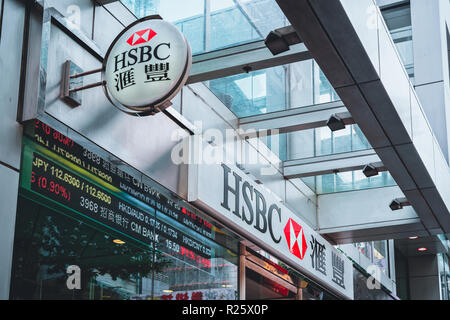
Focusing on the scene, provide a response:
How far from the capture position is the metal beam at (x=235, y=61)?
7780 millimetres

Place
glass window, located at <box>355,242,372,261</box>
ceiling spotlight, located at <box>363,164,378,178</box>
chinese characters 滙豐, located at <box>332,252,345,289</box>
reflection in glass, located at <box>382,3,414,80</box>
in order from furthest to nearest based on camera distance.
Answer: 1. glass window, located at <box>355,242,372,261</box>
2. reflection in glass, located at <box>382,3,414,80</box>
3. chinese characters 滙豐, located at <box>332,252,345,289</box>
4. ceiling spotlight, located at <box>363,164,378,178</box>

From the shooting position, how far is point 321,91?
10.6m

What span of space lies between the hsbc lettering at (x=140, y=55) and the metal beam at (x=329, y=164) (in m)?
5.85

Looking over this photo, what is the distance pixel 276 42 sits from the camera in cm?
646

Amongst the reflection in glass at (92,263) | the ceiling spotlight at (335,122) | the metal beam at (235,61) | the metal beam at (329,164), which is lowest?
the reflection in glass at (92,263)

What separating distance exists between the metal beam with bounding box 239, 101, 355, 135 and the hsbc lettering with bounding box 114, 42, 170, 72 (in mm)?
4154

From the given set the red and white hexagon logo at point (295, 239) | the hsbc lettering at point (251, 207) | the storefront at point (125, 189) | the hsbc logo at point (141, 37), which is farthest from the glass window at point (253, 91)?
the hsbc logo at point (141, 37)

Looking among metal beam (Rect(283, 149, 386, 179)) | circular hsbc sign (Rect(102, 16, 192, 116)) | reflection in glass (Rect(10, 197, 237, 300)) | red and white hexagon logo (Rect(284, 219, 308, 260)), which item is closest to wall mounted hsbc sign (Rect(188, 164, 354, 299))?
red and white hexagon logo (Rect(284, 219, 308, 260))

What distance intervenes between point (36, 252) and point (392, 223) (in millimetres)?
7540

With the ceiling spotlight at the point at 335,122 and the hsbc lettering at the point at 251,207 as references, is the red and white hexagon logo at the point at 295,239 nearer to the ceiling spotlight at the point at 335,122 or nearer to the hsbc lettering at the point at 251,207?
the hsbc lettering at the point at 251,207

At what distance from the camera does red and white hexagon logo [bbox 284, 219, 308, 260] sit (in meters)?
9.87

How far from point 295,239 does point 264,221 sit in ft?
3.84

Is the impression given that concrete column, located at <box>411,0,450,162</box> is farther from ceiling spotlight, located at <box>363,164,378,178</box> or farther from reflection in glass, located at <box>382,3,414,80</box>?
ceiling spotlight, located at <box>363,164,378,178</box>

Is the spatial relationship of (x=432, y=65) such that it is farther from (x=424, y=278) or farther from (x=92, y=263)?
(x=424, y=278)
